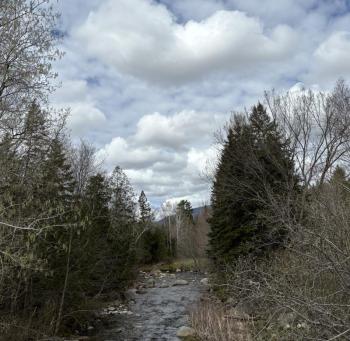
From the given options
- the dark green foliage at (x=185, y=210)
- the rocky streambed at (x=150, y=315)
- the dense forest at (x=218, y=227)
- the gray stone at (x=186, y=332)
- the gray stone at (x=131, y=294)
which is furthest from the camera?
the dark green foliage at (x=185, y=210)

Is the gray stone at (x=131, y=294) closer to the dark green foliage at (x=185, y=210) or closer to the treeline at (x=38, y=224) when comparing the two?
the treeline at (x=38, y=224)

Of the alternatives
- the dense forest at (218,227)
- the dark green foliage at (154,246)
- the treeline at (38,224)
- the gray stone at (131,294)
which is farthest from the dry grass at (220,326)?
the dark green foliage at (154,246)

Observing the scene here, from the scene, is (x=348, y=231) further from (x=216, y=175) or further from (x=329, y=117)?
(x=216, y=175)

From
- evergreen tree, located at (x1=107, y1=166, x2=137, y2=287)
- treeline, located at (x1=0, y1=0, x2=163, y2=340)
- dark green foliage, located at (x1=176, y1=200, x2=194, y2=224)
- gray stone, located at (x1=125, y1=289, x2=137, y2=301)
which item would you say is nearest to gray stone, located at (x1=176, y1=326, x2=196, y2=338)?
treeline, located at (x1=0, y1=0, x2=163, y2=340)

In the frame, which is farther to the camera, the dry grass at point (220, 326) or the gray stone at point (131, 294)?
the gray stone at point (131, 294)

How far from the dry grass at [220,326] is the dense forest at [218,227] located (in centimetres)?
5

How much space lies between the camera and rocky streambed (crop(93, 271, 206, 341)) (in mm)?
15539

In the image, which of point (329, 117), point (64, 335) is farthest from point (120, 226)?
point (329, 117)

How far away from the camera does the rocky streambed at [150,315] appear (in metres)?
15.5

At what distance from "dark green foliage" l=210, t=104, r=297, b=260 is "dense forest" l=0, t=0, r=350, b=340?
0.08m

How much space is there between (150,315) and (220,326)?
29.6 feet

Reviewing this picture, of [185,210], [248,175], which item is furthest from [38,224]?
[185,210]

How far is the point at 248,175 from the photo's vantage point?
2294 cm

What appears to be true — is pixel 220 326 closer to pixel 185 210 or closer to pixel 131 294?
pixel 131 294
